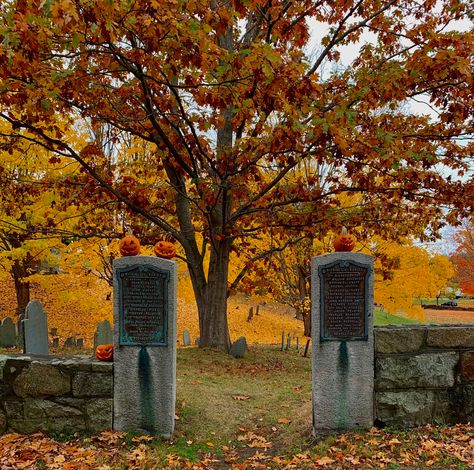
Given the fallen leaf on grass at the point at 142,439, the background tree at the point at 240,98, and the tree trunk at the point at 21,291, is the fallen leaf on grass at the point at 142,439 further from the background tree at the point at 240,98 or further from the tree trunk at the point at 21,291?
the tree trunk at the point at 21,291

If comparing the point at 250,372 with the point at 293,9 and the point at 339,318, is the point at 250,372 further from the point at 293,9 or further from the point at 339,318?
the point at 293,9

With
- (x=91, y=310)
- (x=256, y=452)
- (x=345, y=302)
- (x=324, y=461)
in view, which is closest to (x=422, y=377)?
(x=345, y=302)

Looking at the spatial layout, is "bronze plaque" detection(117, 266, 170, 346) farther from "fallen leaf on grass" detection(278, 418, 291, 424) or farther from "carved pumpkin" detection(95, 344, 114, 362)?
"fallen leaf on grass" detection(278, 418, 291, 424)

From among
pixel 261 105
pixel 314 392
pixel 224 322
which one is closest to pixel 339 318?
pixel 314 392

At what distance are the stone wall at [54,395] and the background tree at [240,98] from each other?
3.38 m

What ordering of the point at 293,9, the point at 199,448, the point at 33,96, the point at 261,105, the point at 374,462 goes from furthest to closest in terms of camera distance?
1. the point at 293,9
2. the point at 261,105
3. the point at 33,96
4. the point at 199,448
5. the point at 374,462

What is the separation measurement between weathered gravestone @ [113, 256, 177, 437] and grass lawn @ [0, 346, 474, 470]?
320mm

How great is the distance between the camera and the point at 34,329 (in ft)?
25.0

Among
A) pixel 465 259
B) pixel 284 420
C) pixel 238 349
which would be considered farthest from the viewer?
pixel 465 259

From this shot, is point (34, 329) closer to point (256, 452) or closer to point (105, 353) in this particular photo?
point (105, 353)

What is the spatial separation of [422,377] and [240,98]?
4366 mm

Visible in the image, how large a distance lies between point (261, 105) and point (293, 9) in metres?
2.84

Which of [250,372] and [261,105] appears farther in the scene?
[250,372]

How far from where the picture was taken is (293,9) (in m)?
8.79
